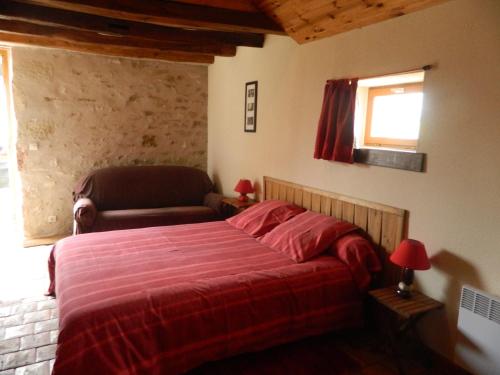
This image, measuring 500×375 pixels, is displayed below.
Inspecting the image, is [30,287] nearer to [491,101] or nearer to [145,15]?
[145,15]

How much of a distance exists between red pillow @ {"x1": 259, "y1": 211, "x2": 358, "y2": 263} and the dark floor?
0.59 m

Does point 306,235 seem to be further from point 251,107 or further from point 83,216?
point 83,216

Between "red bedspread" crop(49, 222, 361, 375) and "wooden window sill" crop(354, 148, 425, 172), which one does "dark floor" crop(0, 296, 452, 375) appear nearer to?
"red bedspread" crop(49, 222, 361, 375)

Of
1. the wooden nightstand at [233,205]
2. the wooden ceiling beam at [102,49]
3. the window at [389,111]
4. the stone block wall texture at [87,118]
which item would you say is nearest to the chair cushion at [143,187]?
the stone block wall texture at [87,118]

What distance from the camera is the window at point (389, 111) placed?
8.69ft

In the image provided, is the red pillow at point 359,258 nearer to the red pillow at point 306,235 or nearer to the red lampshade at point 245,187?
the red pillow at point 306,235

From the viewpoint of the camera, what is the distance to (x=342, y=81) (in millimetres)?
2809

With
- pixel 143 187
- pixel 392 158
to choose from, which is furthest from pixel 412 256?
pixel 143 187

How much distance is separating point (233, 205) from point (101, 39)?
232 cm

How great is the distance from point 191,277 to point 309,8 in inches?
85.1

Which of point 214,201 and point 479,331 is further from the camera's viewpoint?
point 214,201

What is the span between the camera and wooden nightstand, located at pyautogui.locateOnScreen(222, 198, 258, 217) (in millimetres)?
4059

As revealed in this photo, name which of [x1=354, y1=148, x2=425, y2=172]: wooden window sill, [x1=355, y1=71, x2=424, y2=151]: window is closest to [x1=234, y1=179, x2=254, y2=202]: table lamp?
[x1=355, y1=71, x2=424, y2=151]: window

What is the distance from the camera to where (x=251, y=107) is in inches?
163
